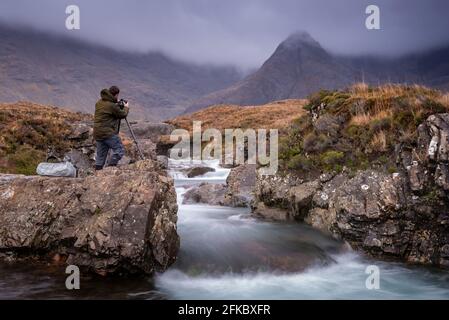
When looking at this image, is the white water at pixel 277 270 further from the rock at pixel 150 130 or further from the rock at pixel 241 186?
the rock at pixel 150 130

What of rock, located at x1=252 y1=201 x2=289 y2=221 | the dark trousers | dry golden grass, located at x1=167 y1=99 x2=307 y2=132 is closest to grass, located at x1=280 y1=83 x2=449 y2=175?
rock, located at x1=252 y1=201 x2=289 y2=221

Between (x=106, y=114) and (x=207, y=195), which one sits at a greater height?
(x=106, y=114)

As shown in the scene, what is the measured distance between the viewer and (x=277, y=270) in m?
11.2

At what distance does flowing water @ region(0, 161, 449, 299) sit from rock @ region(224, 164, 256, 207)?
5314 millimetres

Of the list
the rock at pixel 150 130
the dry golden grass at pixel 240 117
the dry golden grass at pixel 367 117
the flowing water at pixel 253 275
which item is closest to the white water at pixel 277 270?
the flowing water at pixel 253 275

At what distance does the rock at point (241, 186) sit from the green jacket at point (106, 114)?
790 cm

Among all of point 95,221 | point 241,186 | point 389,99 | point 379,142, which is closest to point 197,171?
point 241,186

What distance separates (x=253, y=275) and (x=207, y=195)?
10136mm

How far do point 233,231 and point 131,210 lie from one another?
406 centimetres

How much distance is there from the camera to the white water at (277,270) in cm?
1019

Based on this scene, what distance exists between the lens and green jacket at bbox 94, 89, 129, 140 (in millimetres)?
12719

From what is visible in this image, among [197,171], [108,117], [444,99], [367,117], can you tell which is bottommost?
[197,171]

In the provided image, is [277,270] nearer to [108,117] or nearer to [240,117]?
[108,117]

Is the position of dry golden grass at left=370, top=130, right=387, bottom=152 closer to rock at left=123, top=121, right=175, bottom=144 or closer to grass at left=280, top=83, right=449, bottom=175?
grass at left=280, top=83, right=449, bottom=175
